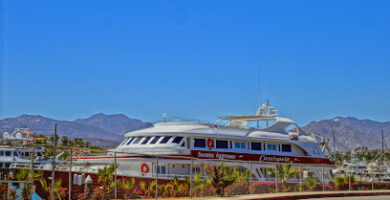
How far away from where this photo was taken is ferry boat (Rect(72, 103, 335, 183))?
1214 inches

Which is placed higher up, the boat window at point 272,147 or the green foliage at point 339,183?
the boat window at point 272,147

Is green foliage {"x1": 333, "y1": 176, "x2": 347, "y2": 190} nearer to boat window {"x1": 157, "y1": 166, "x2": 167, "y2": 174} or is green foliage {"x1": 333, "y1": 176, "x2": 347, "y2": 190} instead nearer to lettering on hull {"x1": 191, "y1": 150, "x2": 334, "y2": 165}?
lettering on hull {"x1": 191, "y1": 150, "x2": 334, "y2": 165}

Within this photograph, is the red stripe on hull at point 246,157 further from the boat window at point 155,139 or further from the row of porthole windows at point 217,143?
the boat window at point 155,139

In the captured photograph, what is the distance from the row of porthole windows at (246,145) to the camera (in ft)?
109

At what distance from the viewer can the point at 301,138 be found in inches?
1544

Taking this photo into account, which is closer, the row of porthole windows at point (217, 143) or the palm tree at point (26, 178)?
the palm tree at point (26, 178)

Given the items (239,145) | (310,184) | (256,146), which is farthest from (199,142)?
(310,184)

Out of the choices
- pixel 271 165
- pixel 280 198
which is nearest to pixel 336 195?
pixel 280 198

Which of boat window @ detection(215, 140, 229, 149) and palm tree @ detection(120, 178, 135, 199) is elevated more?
boat window @ detection(215, 140, 229, 149)

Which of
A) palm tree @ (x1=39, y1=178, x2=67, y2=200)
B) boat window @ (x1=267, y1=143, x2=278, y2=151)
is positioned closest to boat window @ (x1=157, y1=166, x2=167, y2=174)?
boat window @ (x1=267, y1=143, x2=278, y2=151)

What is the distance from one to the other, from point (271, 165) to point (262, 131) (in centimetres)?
266

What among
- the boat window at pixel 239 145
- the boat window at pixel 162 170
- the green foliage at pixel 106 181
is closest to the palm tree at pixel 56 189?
the green foliage at pixel 106 181

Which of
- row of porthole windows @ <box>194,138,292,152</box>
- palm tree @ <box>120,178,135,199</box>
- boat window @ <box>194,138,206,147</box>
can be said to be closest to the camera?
palm tree @ <box>120,178,135,199</box>

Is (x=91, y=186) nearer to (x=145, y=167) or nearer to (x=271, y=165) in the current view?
(x=145, y=167)
